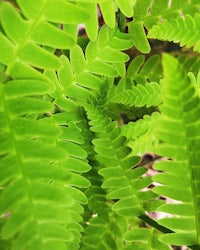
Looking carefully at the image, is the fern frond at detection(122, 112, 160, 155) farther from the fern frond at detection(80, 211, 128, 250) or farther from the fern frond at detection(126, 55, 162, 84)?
the fern frond at detection(80, 211, 128, 250)

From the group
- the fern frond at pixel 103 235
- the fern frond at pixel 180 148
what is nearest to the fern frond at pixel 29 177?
the fern frond at pixel 180 148

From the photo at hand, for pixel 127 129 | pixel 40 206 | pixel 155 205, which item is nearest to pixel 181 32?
pixel 127 129

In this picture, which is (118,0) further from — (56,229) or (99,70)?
(56,229)

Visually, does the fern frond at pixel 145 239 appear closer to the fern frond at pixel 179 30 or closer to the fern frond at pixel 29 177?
the fern frond at pixel 29 177

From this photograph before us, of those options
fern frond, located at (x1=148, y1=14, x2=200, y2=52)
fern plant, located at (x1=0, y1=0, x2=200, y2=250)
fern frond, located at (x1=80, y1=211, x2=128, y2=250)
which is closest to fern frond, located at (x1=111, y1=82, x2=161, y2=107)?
fern plant, located at (x1=0, y1=0, x2=200, y2=250)

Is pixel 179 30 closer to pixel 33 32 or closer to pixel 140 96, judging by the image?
pixel 140 96

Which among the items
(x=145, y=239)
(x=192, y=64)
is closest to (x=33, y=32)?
(x=145, y=239)
